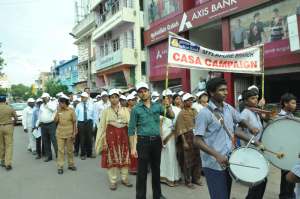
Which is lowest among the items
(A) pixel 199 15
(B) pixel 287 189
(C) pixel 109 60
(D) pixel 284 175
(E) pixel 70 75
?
(B) pixel 287 189

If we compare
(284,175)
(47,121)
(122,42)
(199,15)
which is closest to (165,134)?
(284,175)

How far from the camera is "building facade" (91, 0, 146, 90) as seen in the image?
57.6ft

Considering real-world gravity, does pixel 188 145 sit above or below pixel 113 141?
below

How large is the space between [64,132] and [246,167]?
15.4 ft

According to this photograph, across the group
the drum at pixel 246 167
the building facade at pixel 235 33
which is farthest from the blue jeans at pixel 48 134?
the building facade at pixel 235 33

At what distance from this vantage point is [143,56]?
17844 mm

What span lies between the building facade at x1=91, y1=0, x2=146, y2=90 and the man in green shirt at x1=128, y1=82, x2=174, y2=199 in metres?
14.0

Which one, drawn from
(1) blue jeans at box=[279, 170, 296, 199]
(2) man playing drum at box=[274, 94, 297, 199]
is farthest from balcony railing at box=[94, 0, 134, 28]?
(1) blue jeans at box=[279, 170, 296, 199]

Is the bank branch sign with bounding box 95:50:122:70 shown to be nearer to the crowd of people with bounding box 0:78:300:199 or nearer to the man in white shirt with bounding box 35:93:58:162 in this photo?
the crowd of people with bounding box 0:78:300:199

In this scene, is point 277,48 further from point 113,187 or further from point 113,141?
point 113,187

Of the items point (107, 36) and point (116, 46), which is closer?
point (116, 46)

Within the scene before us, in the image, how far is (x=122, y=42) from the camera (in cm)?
1870

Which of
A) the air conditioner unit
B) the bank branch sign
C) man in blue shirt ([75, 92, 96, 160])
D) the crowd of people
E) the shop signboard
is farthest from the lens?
the air conditioner unit

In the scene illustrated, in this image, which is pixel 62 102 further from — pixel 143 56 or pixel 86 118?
pixel 143 56
